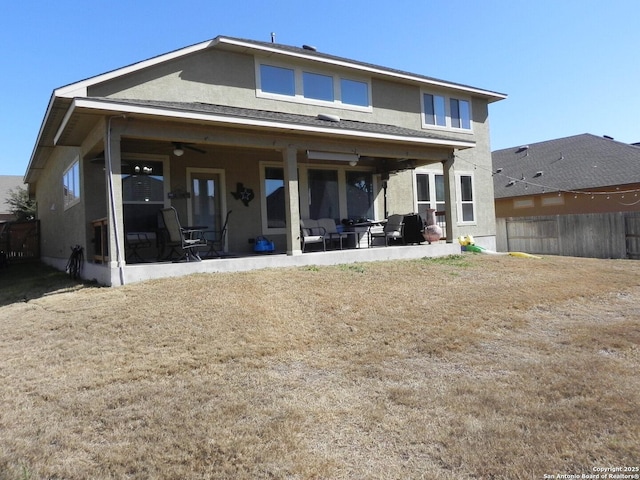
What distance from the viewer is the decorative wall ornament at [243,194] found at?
11.1 m

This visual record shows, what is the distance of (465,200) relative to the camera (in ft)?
49.4

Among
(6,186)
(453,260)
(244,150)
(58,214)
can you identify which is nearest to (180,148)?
(244,150)

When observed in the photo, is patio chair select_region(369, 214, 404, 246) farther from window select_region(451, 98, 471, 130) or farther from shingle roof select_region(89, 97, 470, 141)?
window select_region(451, 98, 471, 130)

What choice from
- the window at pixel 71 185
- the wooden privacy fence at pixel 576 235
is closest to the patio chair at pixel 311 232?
the window at pixel 71 185

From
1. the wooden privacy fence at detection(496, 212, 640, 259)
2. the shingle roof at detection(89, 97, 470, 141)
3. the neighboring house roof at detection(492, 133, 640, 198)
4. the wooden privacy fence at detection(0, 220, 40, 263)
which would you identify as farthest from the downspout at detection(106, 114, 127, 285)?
the neighboring house roof at detection(492, 133, 640, 198)

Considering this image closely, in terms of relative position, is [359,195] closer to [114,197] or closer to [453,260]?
[453,260]

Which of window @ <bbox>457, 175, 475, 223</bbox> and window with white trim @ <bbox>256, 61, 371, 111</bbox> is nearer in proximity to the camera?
window with white trim @ <bbox>256, 61, 371, 111</bbox>

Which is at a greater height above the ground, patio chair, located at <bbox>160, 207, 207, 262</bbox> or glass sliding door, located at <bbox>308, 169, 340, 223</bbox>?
glass sliding door, located at <bbox>308, 169, 340, 223</bbox>

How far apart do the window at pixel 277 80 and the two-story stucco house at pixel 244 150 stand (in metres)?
0.03

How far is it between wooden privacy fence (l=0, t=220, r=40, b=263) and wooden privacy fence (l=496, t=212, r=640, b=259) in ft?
63.5

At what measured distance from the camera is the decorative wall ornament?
11.1m

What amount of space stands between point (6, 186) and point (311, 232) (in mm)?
38012

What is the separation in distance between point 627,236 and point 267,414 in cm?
1643

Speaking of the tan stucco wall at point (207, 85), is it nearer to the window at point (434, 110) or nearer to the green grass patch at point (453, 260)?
the window at point (434, 110)
